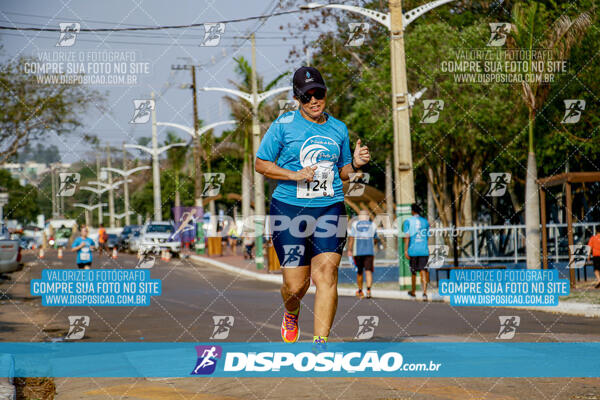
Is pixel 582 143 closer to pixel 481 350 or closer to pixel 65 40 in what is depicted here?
pixel 65 40

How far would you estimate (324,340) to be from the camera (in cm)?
591

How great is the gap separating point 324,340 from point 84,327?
6685 millimetres

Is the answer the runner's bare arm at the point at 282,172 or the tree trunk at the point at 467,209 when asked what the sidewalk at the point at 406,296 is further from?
the runner's bare arm at the point at 282,172

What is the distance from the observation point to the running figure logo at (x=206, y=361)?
611cm

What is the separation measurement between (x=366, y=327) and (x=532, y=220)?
9.04 meters

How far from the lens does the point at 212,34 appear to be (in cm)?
1557

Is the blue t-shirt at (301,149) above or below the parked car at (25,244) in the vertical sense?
above

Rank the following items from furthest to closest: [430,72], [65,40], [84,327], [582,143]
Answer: [430,72], [582,143], [65,40], [84,327]

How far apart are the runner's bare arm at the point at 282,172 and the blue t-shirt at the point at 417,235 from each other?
10.8m

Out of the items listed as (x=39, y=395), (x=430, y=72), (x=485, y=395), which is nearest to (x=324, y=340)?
(x=485, y=395)

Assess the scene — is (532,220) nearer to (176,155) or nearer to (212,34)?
(212,34)

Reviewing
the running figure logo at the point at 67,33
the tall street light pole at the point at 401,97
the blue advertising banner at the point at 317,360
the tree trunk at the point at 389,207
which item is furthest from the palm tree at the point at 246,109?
the blue advertising banner at the point at 317,360

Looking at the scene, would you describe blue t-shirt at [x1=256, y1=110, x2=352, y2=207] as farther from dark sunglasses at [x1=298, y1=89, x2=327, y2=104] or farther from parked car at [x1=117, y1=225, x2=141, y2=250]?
parked car at [x1=117, y1=225, x2=141, y2=250]

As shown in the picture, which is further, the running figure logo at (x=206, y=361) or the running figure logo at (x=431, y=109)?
the running figure logo at (x=431, y=109)
